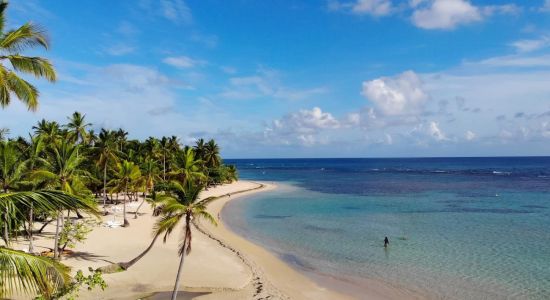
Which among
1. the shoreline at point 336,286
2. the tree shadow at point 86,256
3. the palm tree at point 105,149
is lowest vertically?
the shoreline at point 336,286

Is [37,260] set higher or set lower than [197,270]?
higher

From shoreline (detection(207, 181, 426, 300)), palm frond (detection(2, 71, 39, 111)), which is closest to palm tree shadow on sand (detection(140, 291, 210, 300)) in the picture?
shoreline (detection(207, 181, 426, 300))

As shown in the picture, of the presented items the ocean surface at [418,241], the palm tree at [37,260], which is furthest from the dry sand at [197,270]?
the palm tree at [37,260]

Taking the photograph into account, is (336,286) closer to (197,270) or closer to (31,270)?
(197,270)

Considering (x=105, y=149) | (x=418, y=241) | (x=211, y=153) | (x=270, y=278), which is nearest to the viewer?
(x=270, y=278)

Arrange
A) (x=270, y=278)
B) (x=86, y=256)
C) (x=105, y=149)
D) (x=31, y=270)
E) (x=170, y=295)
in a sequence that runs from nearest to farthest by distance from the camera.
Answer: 1. (x=31, y=270)
2. (x=170, y=295)
3. (x=270, y=278)
4. (x=86, y=256)
5. (x=105, y=149)

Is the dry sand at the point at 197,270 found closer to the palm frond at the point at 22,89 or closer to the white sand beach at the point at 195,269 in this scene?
the white sand beach at the point at 195,269

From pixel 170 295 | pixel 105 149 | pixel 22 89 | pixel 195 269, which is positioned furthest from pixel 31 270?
pixel 105 149

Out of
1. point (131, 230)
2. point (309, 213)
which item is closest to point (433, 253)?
point (309, 213)
